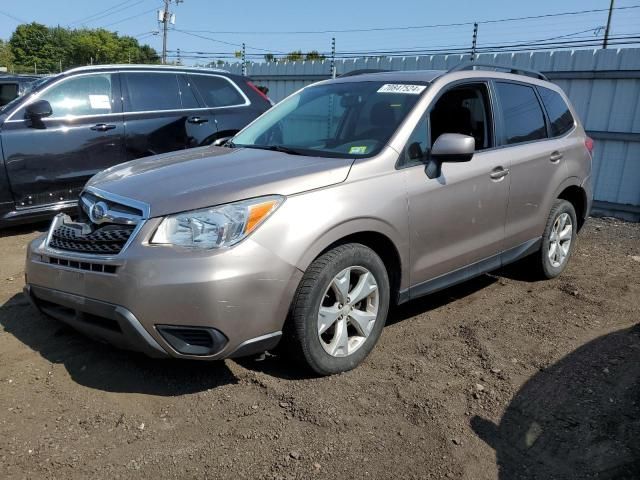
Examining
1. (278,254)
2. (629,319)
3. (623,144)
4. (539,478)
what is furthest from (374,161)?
(623,144)

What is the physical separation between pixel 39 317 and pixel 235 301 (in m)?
2.00

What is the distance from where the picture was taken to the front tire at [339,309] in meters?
2.96

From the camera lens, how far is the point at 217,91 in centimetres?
705

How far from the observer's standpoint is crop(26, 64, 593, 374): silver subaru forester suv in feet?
8.95

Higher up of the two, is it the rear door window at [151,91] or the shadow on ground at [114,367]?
the rear door window at [151,91]

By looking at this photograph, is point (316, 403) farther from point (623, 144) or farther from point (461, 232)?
point (623, 144)

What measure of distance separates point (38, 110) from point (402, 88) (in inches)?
153

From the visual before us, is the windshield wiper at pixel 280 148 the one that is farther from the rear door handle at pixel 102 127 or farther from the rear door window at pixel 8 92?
the rear door window at pixel 8 92

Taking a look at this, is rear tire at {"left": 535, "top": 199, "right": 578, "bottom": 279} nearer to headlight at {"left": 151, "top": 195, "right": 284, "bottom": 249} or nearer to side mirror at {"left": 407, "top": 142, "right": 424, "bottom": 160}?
side mirror at {"left": 407, "top": 142, "right": 424, "bottom": 160}

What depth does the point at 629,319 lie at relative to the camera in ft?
14.2

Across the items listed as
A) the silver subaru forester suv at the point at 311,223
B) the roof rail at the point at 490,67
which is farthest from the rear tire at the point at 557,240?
the roof rail at the point at 490,67

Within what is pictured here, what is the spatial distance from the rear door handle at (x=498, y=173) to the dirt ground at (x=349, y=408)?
106 centimetres

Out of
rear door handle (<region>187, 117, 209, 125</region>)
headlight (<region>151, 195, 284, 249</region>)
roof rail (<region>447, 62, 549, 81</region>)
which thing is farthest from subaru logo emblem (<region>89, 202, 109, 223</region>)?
rear door handle (<region>187, 117, 209, 125</region>)

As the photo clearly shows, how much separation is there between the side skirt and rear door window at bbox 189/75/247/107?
411 centimetres
